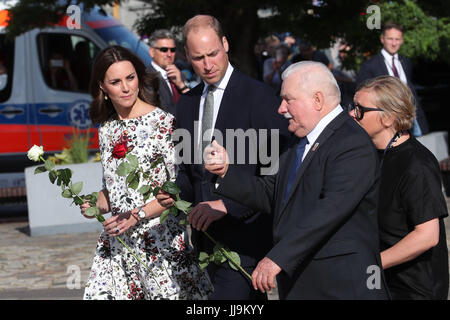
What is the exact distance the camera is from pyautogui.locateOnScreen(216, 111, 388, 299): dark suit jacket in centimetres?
350

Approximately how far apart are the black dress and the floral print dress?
1.25 meters

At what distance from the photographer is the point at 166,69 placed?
866 cm

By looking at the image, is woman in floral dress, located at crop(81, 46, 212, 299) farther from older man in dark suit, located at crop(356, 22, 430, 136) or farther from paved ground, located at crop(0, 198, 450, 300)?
older man in dark suit, located at crop(356, 22, 430, 136)

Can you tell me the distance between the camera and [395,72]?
32.4ft

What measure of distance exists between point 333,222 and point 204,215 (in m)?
1.04

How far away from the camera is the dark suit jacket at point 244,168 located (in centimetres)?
455

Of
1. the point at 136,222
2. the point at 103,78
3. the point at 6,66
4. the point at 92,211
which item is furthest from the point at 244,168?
the point at 6,66

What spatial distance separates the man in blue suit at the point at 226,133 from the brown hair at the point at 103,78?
0.40 meters

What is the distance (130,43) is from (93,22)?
1.91ft

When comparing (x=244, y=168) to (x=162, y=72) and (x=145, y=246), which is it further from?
(x=162, y=72)

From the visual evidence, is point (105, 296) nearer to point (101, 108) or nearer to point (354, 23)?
point (101, 108)
